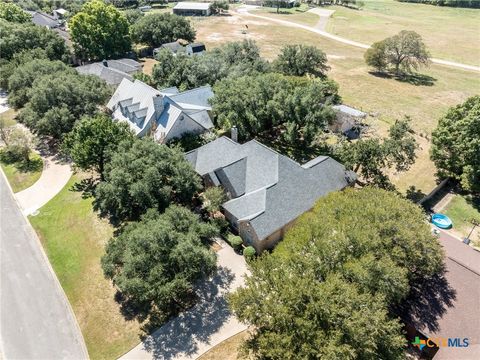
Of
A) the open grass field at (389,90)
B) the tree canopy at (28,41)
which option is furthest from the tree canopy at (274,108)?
the tree canopy at (28,41)

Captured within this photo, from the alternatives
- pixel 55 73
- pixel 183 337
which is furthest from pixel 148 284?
pixel 55 73

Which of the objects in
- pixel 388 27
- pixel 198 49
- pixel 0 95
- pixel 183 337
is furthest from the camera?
pixel 388 27

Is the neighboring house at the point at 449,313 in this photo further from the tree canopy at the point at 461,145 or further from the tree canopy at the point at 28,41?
the tree canopy at the point at 28,41

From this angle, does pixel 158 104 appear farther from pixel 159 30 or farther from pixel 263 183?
pixel 159 30

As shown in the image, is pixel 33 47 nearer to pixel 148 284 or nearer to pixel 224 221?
pixel 224 221

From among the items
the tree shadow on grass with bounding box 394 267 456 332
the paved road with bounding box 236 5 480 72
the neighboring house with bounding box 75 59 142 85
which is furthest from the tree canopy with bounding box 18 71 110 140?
the paved road with bounding box 236 5 480 72

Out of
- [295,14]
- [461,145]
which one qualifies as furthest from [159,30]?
[295,14]
